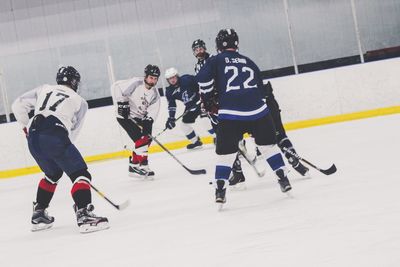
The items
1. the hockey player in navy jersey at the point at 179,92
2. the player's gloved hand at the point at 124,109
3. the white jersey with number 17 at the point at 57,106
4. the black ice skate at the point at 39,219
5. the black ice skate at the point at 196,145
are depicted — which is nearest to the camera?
the white jersey with number 17 at the point at 57,106

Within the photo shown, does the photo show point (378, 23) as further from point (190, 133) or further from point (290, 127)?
point (190, 133)

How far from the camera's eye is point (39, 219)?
3873mm

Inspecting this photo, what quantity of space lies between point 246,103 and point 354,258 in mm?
1510

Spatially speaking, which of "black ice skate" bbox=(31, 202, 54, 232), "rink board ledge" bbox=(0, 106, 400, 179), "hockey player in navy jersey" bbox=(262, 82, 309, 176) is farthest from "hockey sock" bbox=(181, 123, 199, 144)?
"black ice skate" bbox=(31, 202, 54, 232)

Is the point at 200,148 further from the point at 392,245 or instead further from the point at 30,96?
the point at 392,245

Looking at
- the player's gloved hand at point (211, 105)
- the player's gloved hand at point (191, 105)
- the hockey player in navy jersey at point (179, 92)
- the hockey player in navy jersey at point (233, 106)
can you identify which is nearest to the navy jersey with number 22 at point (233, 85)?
the hockey player in navy jersey at point (233, 106)

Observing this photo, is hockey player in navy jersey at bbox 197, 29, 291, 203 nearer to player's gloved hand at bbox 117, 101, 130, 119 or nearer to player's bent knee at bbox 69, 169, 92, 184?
player's bent knee at bbox 69, 169, 92, 184

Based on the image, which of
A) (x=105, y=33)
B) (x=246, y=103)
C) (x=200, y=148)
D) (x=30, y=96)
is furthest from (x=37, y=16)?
(x=246, y=103)

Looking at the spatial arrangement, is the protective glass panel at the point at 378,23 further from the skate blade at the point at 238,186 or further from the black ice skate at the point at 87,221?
the black ice skate at the point at 87,221

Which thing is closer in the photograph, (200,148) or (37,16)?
(200,148)

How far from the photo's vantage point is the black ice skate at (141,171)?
565cm

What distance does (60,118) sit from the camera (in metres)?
3.60

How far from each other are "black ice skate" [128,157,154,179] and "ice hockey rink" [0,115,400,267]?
12 centimetres

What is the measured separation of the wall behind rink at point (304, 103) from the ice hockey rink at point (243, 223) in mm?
2380
